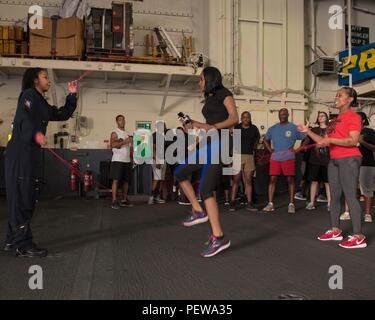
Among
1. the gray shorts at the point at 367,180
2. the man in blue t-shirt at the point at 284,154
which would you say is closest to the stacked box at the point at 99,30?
the man in blue t-shirt at the point at 284,154

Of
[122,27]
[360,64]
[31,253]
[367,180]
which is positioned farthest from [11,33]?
[360,64]

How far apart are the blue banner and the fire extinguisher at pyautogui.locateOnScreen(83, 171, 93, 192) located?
6920mm

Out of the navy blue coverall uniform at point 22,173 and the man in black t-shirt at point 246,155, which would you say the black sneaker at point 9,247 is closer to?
the navy blue coverall uniform at point 22,173

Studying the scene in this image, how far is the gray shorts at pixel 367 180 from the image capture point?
5.78 metres

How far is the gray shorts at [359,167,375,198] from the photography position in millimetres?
5777

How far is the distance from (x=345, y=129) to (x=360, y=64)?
7.46 metres

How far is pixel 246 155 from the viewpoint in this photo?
738cm

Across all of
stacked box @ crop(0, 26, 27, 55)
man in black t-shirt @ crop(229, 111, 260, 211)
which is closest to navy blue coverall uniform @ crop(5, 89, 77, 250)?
man in black t-shirt @ crop(229, 111, 260, 211)

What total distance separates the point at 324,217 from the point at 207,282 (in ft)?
13.0

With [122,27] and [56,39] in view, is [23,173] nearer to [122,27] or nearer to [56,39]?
[56,39]

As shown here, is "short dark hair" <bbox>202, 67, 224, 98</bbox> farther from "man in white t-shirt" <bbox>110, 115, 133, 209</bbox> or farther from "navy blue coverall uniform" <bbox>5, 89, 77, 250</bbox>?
"man in white t-shirt" <bbox>110, 115, 133, 209</bbox>
